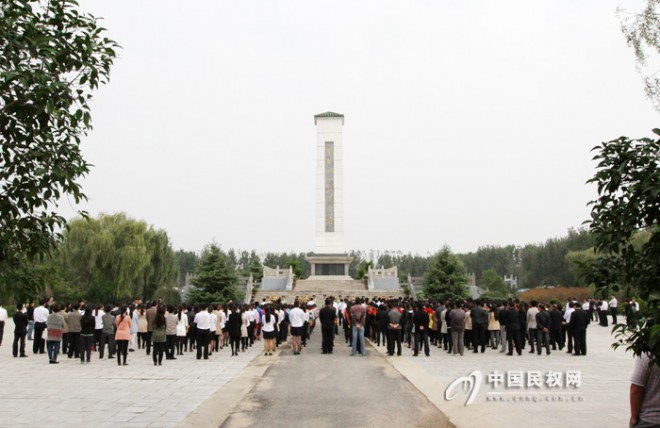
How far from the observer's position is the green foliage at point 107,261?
38062mm

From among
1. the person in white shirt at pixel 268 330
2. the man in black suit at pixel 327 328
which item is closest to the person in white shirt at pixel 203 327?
the person in white shirt at pixel 268 330

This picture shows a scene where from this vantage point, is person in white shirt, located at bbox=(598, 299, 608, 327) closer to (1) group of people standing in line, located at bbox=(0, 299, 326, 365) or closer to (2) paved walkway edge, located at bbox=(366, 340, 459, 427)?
(2) paved walkway edge, located at bbox=(366, 340, 459, 427)

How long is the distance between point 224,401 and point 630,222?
7312 millimetres

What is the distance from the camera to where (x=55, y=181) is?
4816 mm

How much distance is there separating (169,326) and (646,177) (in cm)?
1373

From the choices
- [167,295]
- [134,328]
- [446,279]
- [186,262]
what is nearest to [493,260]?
[186,262]

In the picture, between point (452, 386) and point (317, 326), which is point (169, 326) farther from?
point (317, 326)

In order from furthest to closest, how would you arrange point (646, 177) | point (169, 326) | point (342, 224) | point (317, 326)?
point (342, 224) < point (317, 326) < point (169, 326) < point (646, 177)

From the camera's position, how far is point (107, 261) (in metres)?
38.7

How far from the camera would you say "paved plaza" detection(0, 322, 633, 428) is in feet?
27.3

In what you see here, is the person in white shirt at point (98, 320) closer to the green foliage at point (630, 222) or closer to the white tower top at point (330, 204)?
the green foliage at point (630, 222)

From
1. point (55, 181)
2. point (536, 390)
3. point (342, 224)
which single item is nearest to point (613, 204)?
point (55, 181)

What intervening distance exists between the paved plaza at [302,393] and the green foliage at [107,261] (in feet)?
74.6

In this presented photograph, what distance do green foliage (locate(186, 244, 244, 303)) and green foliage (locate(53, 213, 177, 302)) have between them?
5.56 meters
